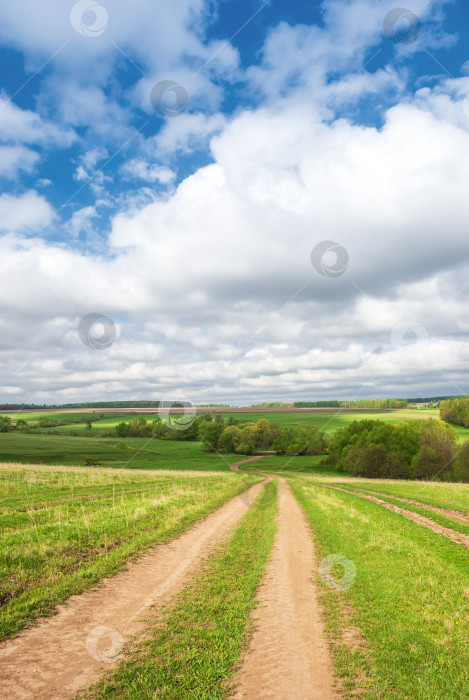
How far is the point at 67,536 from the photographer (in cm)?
1600

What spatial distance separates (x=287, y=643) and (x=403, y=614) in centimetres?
340

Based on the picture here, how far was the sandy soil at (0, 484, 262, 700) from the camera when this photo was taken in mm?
6688

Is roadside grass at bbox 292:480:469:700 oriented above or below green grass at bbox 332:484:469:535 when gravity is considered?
above

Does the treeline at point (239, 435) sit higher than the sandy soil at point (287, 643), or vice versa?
the sandy soil at point (287, 643)

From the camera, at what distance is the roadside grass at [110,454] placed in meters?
83.2

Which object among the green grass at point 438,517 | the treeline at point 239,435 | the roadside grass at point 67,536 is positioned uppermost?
the roadside grass at point 67,536

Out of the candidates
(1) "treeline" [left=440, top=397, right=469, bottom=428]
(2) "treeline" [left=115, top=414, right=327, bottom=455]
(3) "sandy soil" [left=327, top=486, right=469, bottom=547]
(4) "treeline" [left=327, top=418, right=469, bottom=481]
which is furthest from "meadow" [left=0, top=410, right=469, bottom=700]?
(1) "treeline" [left=440, top=397, right=469, bottom=428]

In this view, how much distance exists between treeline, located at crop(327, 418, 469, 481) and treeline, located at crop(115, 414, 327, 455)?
1221 inches

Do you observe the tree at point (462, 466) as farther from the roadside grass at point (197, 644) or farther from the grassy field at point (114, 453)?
the roadside grass at point (197, 644)

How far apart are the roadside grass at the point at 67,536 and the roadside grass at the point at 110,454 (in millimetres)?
54234

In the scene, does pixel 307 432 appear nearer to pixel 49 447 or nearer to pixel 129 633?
pixel 49 447

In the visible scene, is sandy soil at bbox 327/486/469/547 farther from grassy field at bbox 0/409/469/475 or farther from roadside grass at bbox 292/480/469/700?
grassy field at bbox 0/409/469/475

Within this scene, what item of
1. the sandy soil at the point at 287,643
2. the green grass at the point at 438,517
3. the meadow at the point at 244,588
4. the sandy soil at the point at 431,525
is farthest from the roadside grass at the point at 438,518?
the sandy soil at the point at 287,643

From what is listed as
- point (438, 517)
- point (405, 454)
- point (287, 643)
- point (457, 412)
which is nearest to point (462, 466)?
point (405, 454)
